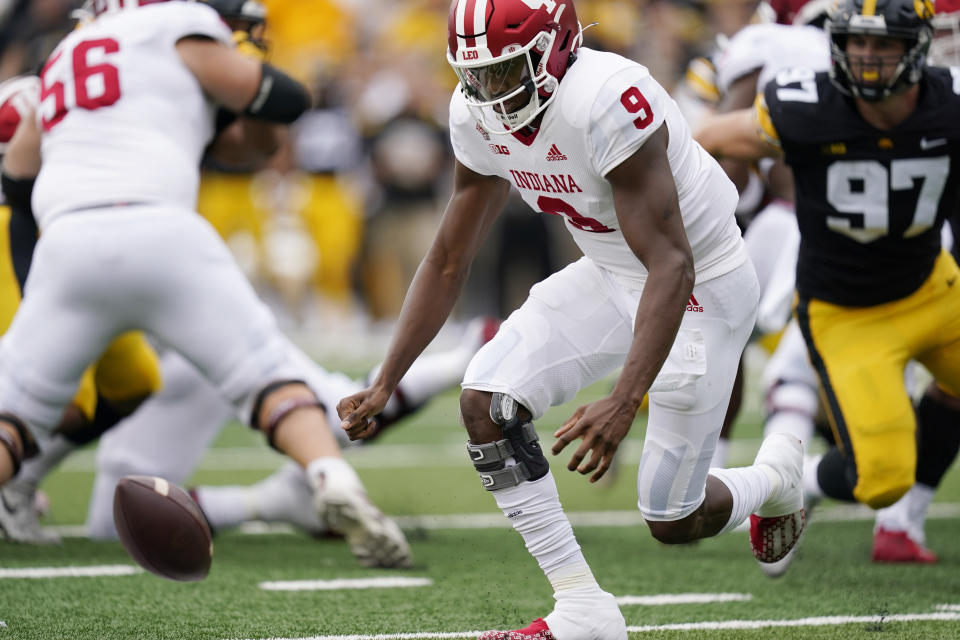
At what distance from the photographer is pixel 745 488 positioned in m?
3.39

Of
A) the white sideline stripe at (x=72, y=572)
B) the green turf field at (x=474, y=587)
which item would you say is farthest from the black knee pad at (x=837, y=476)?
the white sideline stripe at (x=72, y=572)

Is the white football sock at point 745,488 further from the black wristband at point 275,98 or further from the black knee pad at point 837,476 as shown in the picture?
the black wristband at point 275,98

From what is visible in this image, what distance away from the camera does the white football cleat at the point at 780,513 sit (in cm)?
350

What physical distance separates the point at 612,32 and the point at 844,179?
8119 mm

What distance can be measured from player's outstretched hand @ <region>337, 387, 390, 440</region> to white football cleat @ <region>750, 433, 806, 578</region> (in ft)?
3.36

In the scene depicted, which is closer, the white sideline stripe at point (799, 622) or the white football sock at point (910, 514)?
the white sideline stripe at point (799, 622)

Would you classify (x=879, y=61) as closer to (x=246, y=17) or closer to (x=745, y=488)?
(x=745, y=488)

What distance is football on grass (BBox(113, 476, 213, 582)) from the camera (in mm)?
3291

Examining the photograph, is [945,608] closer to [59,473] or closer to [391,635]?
[391,635]

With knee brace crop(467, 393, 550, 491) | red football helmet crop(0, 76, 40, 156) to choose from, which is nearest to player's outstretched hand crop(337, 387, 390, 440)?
knee brace crop(467, 393, 550, 491)

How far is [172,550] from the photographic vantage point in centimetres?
329

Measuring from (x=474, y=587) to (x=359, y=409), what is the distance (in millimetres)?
927

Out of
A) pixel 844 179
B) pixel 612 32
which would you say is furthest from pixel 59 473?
pixel 612 32

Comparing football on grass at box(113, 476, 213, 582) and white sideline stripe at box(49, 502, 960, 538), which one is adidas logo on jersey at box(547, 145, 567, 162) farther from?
white sideline stripe at box(49, 502, 960, 538)
